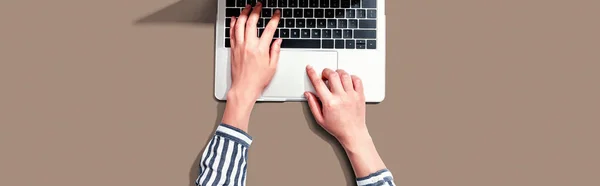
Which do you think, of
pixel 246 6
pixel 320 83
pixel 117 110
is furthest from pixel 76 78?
pixel 320 83

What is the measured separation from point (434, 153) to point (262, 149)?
0.31m

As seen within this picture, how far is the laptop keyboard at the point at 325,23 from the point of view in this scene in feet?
2.23

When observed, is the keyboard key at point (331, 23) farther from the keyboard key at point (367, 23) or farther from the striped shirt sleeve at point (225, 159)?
the striped shirt sleeve at point (225, 159)

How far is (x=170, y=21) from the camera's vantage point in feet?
2.31

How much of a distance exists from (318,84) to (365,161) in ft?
0.50

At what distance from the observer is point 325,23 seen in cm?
68

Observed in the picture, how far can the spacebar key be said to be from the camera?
2.23ft

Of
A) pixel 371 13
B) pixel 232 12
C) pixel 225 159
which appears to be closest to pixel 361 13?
pixel 371 13

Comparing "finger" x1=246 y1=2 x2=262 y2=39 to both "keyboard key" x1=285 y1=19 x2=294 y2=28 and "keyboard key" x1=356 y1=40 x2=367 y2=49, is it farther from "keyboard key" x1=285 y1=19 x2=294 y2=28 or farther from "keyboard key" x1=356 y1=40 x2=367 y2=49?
"keyboard key" x1=356 y1=40 x2=367 y2=49

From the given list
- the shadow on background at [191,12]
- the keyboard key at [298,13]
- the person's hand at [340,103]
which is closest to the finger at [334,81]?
the person's hand at [340,103]

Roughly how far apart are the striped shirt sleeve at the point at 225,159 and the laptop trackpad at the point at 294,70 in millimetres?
96

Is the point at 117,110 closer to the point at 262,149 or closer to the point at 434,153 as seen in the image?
the point at 262,149

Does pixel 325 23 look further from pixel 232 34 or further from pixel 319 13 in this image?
pixel 232 34

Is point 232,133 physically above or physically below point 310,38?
below
